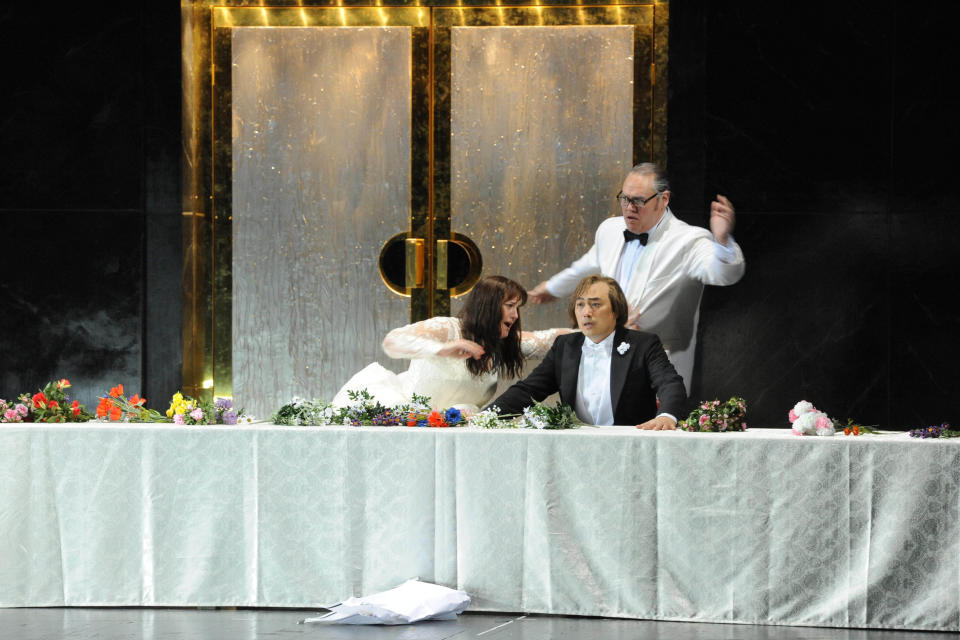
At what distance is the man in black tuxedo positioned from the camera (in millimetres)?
5457

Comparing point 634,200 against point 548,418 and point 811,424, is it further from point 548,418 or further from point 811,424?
point 811,424

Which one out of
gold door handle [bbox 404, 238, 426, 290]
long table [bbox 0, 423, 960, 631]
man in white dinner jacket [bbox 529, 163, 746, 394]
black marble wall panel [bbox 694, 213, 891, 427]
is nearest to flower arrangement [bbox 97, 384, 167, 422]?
long table [bbox 0, 423, 960, 631]

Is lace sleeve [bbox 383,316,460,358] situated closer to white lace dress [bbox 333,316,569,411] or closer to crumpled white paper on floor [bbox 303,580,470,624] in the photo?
white lace dress [bbox 333,316,569,411]

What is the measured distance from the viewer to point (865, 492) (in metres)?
4.40

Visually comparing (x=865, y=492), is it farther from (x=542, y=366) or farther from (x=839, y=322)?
(x=839, y=322)

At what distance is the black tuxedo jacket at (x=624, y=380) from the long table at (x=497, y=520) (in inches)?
31.5

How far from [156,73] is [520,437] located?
362 cm

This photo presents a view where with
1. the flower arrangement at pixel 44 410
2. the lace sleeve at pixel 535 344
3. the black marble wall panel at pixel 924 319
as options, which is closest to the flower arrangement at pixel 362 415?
the flower arrangement at pixel 44 410

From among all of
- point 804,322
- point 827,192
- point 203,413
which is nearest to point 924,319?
point 804,322

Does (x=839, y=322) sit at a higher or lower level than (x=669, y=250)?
lower

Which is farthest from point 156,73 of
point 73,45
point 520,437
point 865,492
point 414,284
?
point 865,492

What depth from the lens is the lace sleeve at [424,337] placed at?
625 cm

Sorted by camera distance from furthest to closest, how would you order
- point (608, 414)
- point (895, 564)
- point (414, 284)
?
point (414, 284) → point (608, 414) → point (895, 564)

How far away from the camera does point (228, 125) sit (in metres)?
7.33
